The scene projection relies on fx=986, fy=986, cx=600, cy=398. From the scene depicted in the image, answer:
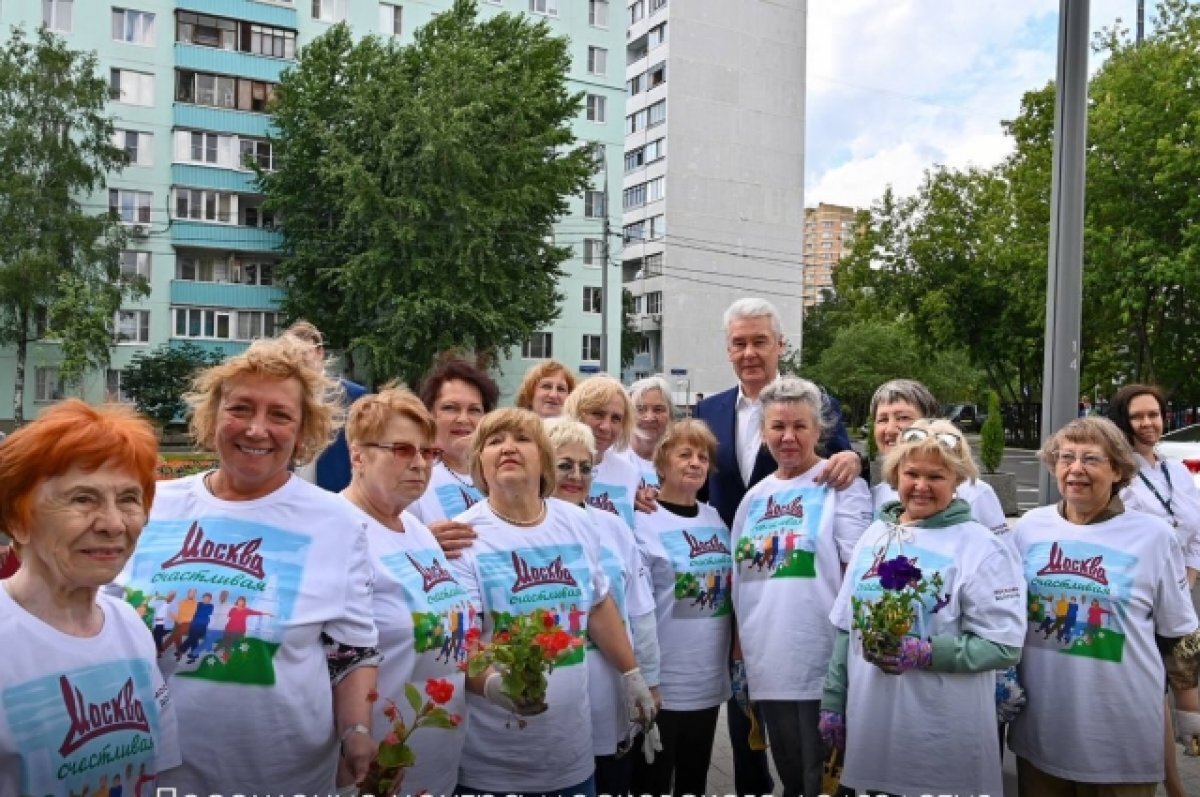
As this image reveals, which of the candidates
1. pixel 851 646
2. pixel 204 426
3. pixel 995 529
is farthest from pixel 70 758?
pixel 995 529

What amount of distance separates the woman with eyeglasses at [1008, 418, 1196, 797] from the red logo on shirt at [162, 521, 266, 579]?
309cm

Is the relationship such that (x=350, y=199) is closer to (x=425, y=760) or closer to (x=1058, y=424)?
(x=1058, y=424)

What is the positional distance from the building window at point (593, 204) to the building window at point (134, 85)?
20391 mm

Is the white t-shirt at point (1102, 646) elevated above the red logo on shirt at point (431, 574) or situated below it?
below

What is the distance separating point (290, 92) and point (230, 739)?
36.5 meters

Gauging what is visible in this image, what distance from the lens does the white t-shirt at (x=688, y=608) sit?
448 cm

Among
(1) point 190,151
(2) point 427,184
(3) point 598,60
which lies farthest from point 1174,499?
(3) point 598,60

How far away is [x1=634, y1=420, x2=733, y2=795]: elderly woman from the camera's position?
4.49 m

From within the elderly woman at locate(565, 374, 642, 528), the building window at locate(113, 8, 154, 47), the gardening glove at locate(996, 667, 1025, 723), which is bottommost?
the gardening glove at locate(996, 667, 1025, 723)

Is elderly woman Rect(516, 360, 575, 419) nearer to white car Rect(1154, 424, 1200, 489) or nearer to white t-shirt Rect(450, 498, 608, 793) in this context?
white t-shirt Rect(450, 498, 608, 793)

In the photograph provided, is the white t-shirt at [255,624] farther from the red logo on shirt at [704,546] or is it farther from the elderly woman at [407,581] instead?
the red logo on shirt at [704,546]

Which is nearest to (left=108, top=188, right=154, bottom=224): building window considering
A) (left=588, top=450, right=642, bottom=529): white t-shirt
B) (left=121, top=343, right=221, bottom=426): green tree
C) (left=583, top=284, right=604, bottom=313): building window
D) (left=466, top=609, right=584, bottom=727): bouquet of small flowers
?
(left=121, top=343, right=221, bottom=426): green tree

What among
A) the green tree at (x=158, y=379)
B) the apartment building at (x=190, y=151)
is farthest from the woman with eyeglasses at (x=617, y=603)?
the green tree at (x=158, y=379)

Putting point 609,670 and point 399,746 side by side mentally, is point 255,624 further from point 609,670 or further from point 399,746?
point 609,670
